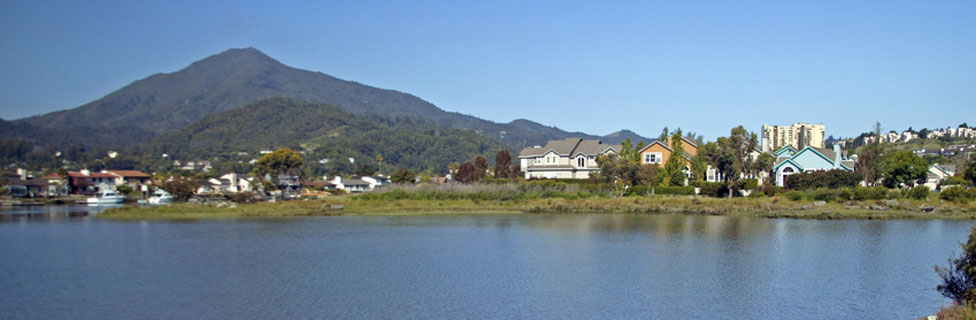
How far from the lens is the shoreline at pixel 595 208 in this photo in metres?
43.4

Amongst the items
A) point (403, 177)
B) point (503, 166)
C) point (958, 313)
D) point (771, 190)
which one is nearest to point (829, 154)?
point (771, 190)

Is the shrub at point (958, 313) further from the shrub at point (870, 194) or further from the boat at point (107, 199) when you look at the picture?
the boat at point (107, 199)

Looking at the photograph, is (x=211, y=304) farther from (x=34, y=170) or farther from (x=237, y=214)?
(x=34, y=170)

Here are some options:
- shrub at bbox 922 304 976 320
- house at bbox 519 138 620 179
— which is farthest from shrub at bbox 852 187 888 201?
shrub at bbox 922 304 976 320

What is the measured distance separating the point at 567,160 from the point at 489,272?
52.2 meters

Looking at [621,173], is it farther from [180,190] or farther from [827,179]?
[180,190]

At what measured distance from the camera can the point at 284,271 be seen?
26438 mm

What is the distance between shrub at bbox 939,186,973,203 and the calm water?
798 cm

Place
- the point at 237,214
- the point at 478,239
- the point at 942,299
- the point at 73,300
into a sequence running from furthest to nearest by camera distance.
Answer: the point at 237,214, the point at 478,239, the point at 73,300, the point at 942,299

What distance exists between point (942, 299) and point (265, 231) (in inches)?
1277

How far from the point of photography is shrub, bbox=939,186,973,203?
4488 centimetres

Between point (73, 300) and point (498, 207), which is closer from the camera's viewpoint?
point (73, 300)

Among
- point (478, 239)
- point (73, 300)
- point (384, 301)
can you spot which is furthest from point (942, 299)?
point (73, 300)

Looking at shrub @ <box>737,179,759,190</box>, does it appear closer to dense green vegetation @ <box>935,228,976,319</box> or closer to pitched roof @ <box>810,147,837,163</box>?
pitched roof @ <box>810,147,837,163</box>
